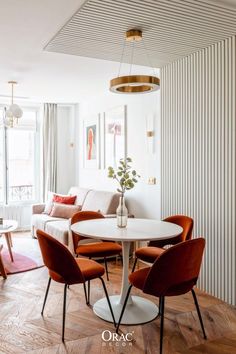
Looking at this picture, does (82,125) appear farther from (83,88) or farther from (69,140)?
(83,88)

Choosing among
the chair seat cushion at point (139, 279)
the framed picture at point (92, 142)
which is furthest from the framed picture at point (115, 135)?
the chair seat cushion at point (139, 279)

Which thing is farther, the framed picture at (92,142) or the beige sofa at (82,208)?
the framed picture at (92,142)

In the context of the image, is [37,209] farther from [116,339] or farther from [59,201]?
[116,339]

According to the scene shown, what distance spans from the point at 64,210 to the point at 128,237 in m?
3.20

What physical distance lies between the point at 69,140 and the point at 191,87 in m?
3.91

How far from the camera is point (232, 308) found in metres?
3.12

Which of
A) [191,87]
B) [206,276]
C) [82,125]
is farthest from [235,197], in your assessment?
Result: [82,125]

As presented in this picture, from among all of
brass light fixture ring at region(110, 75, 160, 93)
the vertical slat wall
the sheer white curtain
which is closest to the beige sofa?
the sheer white curtain

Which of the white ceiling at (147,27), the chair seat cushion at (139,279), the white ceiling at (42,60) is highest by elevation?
the white ceiling at (42,60)

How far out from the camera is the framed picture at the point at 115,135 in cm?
517

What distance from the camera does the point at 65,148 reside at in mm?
7062

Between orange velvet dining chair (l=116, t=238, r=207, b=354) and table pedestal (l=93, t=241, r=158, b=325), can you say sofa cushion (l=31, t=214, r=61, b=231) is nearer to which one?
table pedestal (l=93, t=241, r=158, b=325)

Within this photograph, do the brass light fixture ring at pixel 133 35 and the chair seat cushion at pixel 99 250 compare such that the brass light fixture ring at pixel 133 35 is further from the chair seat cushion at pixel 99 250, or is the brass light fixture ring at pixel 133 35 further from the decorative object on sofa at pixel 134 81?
the chair seat cushion at pixel 99 250

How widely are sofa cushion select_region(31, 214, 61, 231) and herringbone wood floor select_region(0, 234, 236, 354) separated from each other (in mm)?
1806
